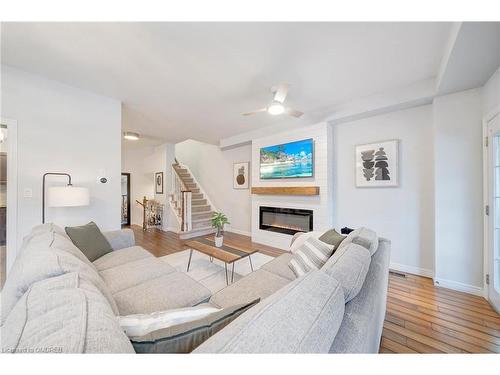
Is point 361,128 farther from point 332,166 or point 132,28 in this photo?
A: point 132,28

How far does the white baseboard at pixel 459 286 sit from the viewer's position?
2050mm

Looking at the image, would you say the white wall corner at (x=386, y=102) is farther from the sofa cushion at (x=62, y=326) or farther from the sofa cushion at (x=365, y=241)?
the sofa cushion at (x=62, y=326)

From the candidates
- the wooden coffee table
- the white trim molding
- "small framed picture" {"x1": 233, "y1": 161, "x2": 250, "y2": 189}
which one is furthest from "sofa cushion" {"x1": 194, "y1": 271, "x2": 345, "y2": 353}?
"small framed picture" {"x1": 233, "y1": 161, "x2": 250, "y2": 189}

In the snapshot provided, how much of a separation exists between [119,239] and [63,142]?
1.44 meters

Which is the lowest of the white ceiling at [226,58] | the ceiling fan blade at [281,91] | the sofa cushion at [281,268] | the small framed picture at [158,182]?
the sofa cushion at [281,268]

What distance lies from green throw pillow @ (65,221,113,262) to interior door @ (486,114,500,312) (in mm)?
3978

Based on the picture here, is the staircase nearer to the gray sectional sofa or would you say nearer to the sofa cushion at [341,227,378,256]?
the gray sectional sofa

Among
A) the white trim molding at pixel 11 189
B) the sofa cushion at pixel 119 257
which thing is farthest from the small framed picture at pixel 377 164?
the white trim molding at pixel 11 189

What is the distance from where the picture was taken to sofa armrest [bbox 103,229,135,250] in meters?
2.23

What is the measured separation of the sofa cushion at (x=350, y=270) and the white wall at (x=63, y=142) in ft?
9.94

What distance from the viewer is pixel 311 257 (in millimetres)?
1566

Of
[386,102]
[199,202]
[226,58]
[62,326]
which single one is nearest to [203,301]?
[62,326]

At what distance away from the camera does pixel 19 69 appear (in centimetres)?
208

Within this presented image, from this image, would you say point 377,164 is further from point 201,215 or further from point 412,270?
point 201,215
